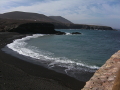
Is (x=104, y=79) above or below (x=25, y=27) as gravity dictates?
below

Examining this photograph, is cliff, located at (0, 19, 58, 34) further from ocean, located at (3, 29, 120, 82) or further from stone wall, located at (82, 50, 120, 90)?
stone wall, located at (82, 50, 120, 90)

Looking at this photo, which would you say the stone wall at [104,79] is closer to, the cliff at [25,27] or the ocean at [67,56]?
the ocean at [67,56]

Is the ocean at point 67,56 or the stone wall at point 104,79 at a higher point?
the stone wall at point 104,79

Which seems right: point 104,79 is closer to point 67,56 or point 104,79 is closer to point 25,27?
point 67,56

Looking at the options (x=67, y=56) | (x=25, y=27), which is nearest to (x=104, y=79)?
(x=67, y=56)

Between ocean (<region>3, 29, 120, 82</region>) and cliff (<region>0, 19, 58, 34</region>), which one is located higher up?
cliff (<region>0, 19, 58, 34</region>)

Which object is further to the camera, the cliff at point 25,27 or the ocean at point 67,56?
the cliff at point 25,27

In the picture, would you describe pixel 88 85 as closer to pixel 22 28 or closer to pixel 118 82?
pixel 118 82

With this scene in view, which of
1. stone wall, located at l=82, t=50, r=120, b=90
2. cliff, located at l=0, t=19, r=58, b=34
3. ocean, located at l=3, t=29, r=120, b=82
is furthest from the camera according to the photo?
cliff, located at l=0, t=19, r=58, b=34

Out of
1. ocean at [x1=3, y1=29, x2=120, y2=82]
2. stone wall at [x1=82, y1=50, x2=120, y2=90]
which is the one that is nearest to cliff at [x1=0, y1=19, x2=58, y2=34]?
ocean at [x1=3, y1=29, x2=120, y2=82]

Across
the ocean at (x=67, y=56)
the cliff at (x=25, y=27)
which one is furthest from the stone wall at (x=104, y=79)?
the cliff at (x=25, y=27)

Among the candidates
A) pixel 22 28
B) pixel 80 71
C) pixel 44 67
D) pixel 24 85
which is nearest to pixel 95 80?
pixel 24 85

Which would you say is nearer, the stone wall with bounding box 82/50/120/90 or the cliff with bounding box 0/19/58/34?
the stone wall with bounding box 82/50/120/90

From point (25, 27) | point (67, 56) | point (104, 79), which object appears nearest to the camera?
point (104, 79)
